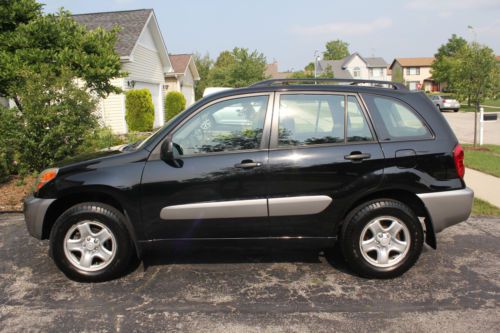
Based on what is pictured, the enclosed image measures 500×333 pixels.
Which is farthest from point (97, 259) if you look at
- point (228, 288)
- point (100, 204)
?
point (228, 288)

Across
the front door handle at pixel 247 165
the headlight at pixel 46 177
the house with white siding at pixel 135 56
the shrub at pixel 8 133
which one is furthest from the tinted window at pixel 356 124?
the house with white siding at pixel 135 56

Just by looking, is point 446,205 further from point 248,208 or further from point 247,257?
point 247,257

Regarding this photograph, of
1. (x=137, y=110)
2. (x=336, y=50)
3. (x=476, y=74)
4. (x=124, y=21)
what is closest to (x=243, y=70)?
(x=124, y=21)

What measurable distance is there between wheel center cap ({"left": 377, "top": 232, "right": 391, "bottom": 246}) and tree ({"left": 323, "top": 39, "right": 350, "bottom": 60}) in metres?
131

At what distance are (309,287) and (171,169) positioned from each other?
63.0 inches

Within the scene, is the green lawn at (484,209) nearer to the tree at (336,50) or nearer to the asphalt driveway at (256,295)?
the asphalt driveway at (256,295)

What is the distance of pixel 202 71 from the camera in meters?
54.2

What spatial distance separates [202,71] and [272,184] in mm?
52414

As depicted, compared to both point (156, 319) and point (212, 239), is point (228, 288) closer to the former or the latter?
point (212, 239)

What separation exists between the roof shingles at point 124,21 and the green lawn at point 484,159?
13.1 meters

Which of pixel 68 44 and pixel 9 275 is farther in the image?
pixel 68 44

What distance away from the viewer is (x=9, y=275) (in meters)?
4.14

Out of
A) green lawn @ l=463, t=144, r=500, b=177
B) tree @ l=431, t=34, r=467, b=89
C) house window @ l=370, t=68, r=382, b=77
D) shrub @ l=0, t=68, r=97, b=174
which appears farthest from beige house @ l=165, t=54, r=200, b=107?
house window @ l=370, t=68, r=382, b=77

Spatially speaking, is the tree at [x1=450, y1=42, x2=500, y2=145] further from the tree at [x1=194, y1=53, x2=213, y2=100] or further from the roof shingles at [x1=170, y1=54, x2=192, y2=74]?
the tree at [x1=194, y1=53, x2=213, y2=100]
